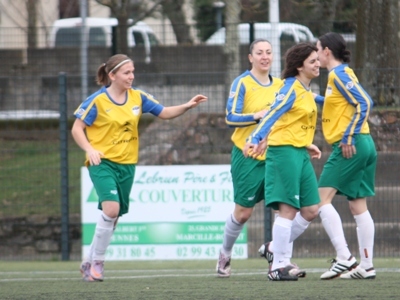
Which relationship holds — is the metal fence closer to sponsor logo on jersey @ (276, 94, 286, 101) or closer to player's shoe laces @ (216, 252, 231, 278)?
player's shoe laces @ (216, 252, 231, 278)

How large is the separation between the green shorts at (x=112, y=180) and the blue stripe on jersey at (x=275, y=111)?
1.29m

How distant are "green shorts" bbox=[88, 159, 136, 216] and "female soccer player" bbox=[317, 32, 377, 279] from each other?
5.08 feet

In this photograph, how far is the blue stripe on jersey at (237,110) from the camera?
8.18 m

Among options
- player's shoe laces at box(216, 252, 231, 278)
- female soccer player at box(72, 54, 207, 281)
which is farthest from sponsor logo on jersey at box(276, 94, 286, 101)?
player's shoe laces at box(216, 252, 231, 278)

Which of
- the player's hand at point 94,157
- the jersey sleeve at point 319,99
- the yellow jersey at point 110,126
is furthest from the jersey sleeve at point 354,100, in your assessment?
the player's hand at point 94,157

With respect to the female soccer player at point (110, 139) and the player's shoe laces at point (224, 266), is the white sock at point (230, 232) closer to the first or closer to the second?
the player's shoe laces at point (224, 266)

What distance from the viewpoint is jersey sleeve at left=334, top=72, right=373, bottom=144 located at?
7.90 meters

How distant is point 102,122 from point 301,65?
165cm

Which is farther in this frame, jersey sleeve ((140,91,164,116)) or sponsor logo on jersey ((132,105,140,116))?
jersey sleeve ((140,91,164,116))

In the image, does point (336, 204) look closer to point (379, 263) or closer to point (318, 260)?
point (318, 260)

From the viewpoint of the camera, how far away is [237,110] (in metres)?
8.27

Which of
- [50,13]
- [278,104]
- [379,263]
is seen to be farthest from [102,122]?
[50,13]

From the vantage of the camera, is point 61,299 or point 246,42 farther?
point 246,42

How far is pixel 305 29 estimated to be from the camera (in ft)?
43.5
